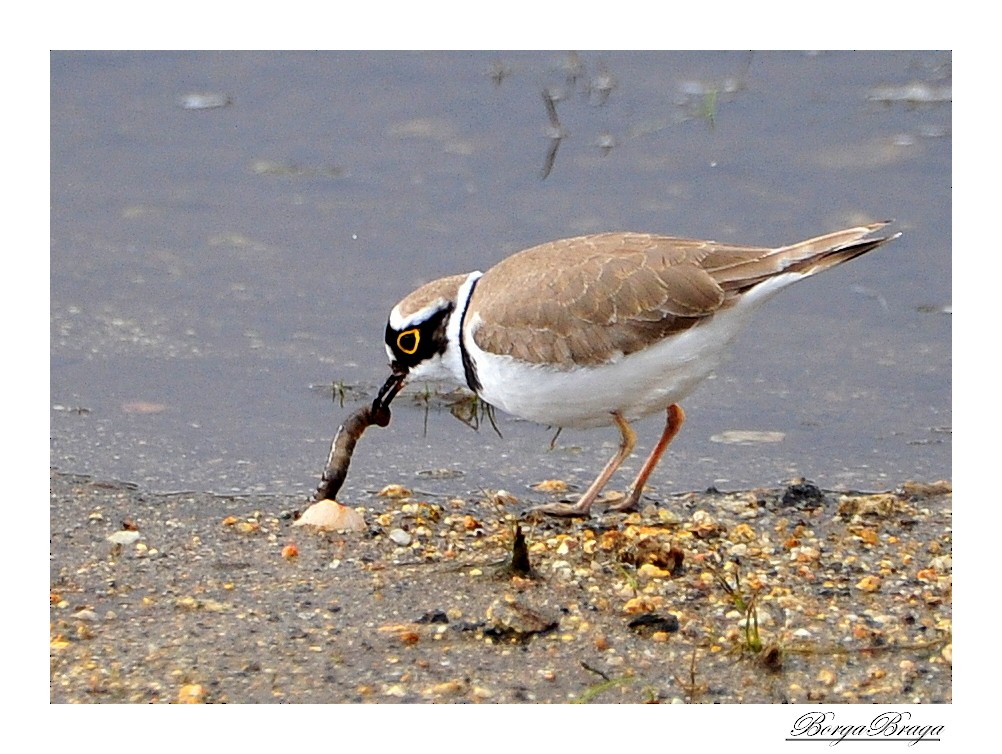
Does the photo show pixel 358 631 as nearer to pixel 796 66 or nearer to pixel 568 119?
pixel 568 119

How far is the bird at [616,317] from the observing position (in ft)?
20.4

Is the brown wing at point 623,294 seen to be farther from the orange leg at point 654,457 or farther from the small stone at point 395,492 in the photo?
the small stone at point 395,492

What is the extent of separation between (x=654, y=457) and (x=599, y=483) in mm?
363

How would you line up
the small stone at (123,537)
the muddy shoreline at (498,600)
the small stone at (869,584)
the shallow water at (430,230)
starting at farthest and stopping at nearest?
the shallow water at (430,230)
the small stone at (123,537)
the small stone at (869,584)
the muddy shoreline at (498,600)

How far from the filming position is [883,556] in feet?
19.6

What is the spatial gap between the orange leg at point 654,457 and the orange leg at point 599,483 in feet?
0.09

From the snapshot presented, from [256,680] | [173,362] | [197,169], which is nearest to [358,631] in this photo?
[256,680]

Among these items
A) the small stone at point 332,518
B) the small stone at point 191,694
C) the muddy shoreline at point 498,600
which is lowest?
→ the small stone at point 191,694

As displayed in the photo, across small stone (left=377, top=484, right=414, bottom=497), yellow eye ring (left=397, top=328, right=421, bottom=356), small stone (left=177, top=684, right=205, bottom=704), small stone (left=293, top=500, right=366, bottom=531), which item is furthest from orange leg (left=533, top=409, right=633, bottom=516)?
small stone (left=177, top=684, right=205, bottom=704)

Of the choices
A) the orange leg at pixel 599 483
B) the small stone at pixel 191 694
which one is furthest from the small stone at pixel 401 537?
the small stone at pixel 191 694

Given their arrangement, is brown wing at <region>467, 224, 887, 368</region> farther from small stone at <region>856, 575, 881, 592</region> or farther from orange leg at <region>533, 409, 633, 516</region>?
small stone at <region>856, 575, 881, 592</region>

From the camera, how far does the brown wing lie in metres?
6.19

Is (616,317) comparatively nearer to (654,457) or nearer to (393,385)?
(654,457)

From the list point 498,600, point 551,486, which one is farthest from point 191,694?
point 551,486
